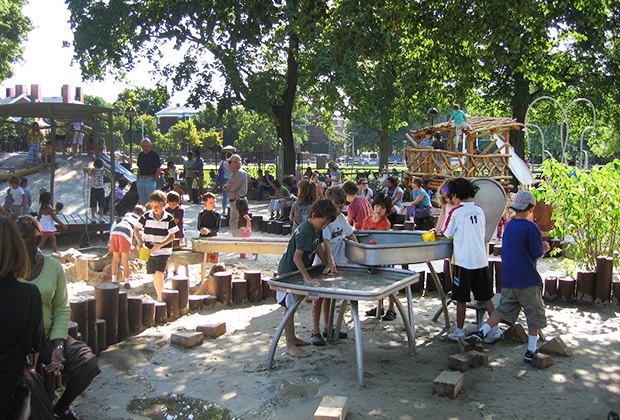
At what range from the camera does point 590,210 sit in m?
8.86

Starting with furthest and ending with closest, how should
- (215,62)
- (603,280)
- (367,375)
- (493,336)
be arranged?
1. (215,62)
2. (603,280)
3. (493,336)
4. (367,375)

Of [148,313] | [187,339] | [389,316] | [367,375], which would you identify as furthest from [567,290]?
[148,313]

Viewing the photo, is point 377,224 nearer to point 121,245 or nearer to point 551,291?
point 551,291

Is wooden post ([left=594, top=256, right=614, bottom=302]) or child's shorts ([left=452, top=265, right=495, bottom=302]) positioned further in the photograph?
wooden post ([left=594, top=256, right=614, bottom=302])

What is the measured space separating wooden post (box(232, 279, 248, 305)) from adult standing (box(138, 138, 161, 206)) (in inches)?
229

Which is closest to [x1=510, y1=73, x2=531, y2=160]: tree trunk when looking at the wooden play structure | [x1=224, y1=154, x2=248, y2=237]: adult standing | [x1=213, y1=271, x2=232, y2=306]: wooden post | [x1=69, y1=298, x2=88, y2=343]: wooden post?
the wooden play structure

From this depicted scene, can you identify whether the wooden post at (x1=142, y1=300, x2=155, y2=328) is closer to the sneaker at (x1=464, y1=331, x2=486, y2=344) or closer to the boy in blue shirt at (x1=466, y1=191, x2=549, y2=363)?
the sneaker at (x1=464, y1=331, x2=486, y2=344)

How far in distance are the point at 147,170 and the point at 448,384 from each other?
9812 mm

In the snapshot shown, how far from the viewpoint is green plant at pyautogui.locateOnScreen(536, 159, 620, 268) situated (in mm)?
8672

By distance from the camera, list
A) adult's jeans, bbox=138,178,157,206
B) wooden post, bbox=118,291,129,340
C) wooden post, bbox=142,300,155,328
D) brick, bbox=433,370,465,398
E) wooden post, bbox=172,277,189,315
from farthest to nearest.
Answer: adult's jeans, bbox=138,178,157,206 < wooden post, bbox=172,277,189,315 < wooden post, bbox=142,300,155,328 < wooden post, bbox=118,291,129,340 < brick, bbox=433,370,465,398

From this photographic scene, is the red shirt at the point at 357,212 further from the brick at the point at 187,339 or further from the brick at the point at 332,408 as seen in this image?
the brick at the point at 332,408

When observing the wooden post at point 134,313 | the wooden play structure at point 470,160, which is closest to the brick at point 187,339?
the wooden post at point 134,313

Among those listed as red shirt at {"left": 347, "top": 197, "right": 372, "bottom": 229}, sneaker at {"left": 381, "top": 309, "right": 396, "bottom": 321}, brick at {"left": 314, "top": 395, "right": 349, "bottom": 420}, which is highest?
red shirt at {"left": 347, "top": 197, "right": 372, "bottom": 229}

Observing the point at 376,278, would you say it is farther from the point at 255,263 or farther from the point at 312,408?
the point at 255,263
